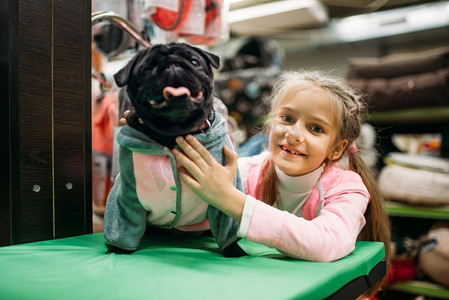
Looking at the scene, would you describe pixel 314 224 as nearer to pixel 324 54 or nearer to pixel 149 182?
pixel 149 182

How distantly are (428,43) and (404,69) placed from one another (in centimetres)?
213

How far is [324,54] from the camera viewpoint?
15.9ft

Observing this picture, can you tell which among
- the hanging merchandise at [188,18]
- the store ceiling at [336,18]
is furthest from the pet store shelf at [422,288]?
the store ceiling at [336,18]

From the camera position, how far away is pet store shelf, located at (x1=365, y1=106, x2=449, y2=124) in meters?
2.24

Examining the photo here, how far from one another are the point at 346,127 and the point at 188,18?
865 millimetres

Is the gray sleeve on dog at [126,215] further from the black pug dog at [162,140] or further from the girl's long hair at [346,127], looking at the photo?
the girl's long hair at [346,127]

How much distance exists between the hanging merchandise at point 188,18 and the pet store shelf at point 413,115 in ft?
3.45

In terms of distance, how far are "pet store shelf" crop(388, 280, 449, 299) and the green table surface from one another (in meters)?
1.46

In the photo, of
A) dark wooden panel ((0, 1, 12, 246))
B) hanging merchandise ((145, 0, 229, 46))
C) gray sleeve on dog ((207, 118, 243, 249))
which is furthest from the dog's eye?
hanging merchandise ((145, 0, 229, 46))

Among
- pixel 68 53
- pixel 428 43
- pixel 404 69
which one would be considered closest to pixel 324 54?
pixel 428 43

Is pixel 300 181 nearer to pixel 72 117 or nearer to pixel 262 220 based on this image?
pixel 262 220

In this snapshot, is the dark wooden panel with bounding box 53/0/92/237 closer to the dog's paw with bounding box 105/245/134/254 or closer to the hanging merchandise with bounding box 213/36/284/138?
the dog's paw with bounding box 105/245/134/254

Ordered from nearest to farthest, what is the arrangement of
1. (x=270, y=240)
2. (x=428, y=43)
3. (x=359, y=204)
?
(x=270, y=240)
(x=359, y=204)
(x=428, y=43)

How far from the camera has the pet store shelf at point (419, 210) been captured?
2.14m
